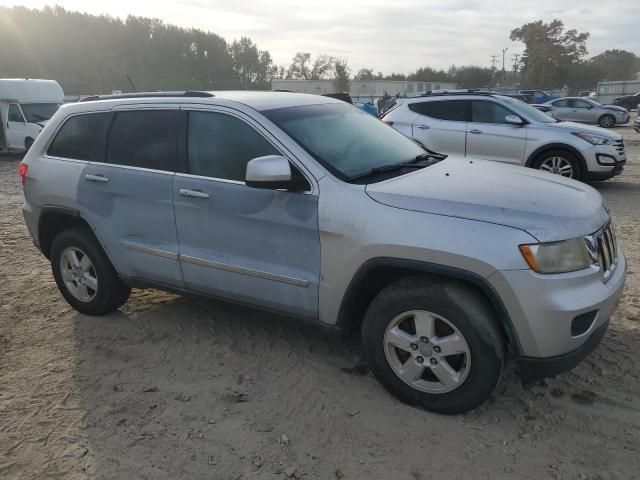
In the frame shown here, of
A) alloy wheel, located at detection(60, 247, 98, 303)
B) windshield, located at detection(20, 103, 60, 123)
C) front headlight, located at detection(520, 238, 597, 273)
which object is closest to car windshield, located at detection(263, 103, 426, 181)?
front headlight, located at detection(520, 238, 597, 273)

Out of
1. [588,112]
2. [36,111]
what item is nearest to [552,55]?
[588,112]

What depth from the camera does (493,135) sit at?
916 cm

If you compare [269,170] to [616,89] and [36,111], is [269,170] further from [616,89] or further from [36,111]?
[616,89]

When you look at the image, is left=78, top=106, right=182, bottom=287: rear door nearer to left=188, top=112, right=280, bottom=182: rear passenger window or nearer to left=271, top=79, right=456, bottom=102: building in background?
left=188, top=112, right=280, bottom=182: rear passenger window

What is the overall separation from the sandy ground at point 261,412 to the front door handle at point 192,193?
3.75 ft

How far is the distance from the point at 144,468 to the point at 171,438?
25cm

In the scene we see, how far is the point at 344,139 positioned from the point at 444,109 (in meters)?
6.61

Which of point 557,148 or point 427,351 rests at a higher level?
point 557,148

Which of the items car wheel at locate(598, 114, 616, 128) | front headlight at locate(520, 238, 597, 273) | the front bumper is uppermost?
front headlight at locate(520, 238, 597, 273)

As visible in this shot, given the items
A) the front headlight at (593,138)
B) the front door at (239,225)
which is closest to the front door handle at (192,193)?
the front door at (239,225)

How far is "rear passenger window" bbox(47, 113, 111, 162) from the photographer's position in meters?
4.22

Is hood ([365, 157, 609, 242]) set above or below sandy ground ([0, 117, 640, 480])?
above

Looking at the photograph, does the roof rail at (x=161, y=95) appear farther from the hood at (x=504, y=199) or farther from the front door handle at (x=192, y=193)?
the hood at (x=504, y=199)

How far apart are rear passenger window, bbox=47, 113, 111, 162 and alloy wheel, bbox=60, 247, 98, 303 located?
30.6 inches
